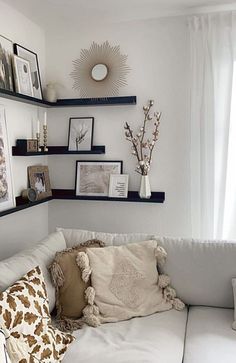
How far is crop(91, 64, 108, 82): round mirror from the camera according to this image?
9.80 feet

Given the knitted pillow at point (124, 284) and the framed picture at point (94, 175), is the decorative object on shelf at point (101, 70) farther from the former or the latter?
the knitted pillow at point (124, 284)

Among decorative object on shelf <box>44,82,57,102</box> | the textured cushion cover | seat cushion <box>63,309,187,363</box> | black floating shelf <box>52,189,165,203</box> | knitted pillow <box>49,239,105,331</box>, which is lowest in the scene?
seat cushion <box>63,309,187,363</box>

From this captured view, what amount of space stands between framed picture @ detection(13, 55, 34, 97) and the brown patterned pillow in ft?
4.68

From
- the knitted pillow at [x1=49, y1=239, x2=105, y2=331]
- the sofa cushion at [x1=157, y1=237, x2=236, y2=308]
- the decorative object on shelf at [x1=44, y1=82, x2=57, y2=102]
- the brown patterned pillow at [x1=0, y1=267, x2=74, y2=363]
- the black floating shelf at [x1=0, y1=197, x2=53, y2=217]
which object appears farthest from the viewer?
the decorative object on shelf at [x1=44, y1=82, x2=57, y2=102]

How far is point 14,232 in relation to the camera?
2.71 meters

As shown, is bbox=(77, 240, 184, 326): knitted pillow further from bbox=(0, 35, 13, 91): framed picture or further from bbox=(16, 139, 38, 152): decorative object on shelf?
bbox=(0, 35, 13, 91): framed picture

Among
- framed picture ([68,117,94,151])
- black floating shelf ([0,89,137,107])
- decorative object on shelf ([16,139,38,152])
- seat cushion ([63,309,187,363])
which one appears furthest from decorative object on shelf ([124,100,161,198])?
seat cushion ([63,309,187,363])

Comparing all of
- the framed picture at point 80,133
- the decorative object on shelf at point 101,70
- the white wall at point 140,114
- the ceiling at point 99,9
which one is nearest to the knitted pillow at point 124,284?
the white wall at point 140,114

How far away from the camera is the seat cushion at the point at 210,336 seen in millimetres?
1765

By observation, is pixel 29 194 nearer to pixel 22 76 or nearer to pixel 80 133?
pixel 80 133

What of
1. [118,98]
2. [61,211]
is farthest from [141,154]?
[61,211]

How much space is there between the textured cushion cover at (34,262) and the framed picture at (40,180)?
2.02 ft

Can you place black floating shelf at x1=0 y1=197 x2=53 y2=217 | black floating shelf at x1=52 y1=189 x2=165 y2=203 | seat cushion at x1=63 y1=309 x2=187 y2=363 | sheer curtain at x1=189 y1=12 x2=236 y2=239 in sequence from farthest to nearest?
black floating shelf at x1=52 y1=189 x2=165 y2=203 < sheer curtain at x1=189 y1=12 x2=236 y2=239 < black floating shelf at x1=0 y1=197 x2=53 y2=217 < seat cushion at x1=63 y1=309 x2=187 y2=363

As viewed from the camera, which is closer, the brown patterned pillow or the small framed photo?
the brown patterned pillow
